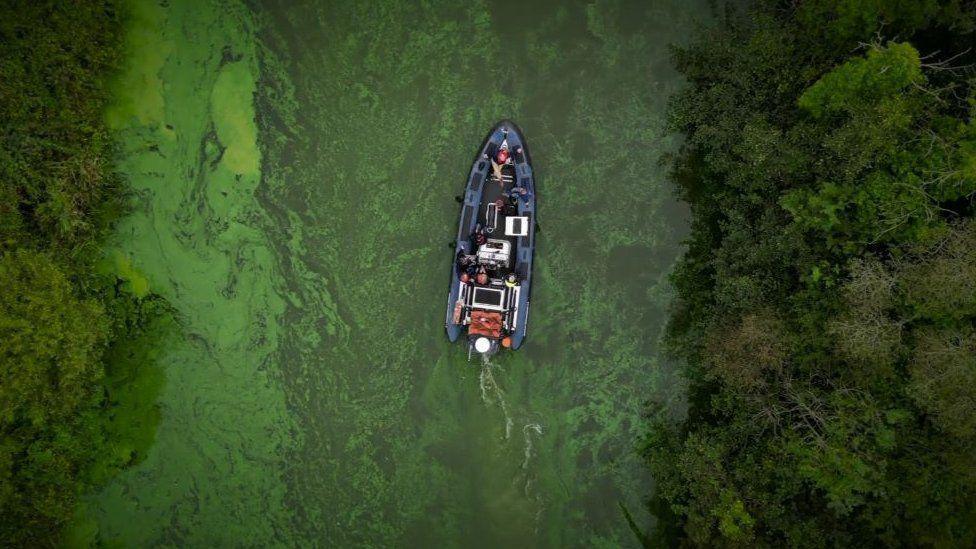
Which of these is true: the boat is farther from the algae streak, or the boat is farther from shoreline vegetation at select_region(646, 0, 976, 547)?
the algae streak

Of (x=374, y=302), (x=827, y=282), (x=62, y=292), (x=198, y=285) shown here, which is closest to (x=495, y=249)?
(x=374, y=302)

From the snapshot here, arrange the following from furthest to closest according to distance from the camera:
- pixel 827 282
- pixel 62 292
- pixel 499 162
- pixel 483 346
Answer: pixel 499 162 → pixel 483 346 → pixel 62 292 → pixel 827 282

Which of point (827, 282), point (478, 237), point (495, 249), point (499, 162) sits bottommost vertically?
point (827, 282)

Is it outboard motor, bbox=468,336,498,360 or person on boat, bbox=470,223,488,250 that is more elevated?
person on boat, bbox=470,223,488,250

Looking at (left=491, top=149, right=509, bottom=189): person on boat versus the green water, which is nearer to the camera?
(left=491, top=149, right=509, bottom=189): person on boat

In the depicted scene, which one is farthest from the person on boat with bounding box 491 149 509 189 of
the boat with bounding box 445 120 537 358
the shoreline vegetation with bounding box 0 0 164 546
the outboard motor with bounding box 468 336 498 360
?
the shoreline vegetation with bounding box 0 0 164 546

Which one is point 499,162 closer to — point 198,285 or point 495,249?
point 495,249

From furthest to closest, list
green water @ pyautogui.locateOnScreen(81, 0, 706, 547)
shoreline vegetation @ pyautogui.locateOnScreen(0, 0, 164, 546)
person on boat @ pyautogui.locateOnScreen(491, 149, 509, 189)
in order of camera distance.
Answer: green water @ pyautogui.locateOnScreen(81, 0, 706, 547) → person on boat @ pyautogui.locateOnScreen(491, 149, 509, 189) → shoreline vegetation @ pyautogui.locateOnScreen(0, 0, 164, 546)
